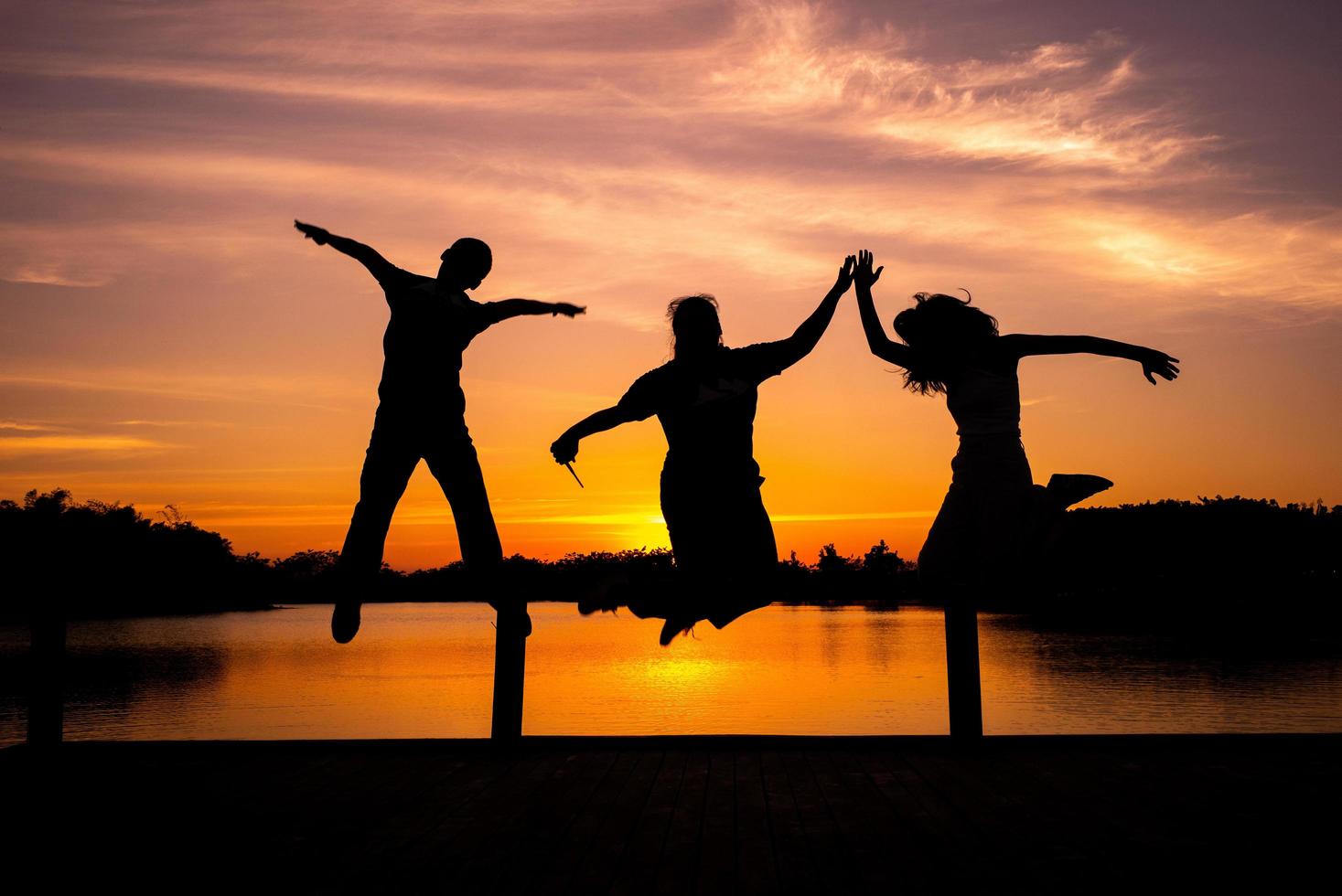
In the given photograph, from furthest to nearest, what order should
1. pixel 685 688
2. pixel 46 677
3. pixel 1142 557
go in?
pixel 1142 557 < pixel 685 688 < pixel 46 677

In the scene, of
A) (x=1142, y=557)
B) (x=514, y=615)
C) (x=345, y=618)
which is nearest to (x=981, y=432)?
(x=514, y=615)

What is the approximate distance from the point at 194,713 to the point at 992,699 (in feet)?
77.0

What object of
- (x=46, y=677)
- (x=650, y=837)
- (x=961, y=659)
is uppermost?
(x=961, y=659)

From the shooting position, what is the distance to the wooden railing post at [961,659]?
24.0 feet

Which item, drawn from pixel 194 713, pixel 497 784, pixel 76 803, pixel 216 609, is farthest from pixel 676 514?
pixel 216 609

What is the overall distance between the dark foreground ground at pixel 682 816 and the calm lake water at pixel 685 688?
2014 centimetres

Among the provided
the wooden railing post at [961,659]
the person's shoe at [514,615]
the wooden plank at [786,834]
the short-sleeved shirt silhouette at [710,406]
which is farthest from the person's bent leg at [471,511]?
the wooden railing post at [961,659]

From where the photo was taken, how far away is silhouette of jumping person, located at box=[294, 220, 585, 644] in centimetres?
606

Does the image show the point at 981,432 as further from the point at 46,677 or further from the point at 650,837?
the point at 46,677

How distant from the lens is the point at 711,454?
5535 millimetres

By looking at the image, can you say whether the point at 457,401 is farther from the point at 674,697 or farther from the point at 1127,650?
the point at 1127,650

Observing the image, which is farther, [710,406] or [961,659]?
[961,659]

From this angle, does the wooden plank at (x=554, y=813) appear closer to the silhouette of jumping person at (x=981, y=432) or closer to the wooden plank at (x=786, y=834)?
the wooden plank at (x=786, y=834)

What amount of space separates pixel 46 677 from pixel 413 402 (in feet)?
12.3
